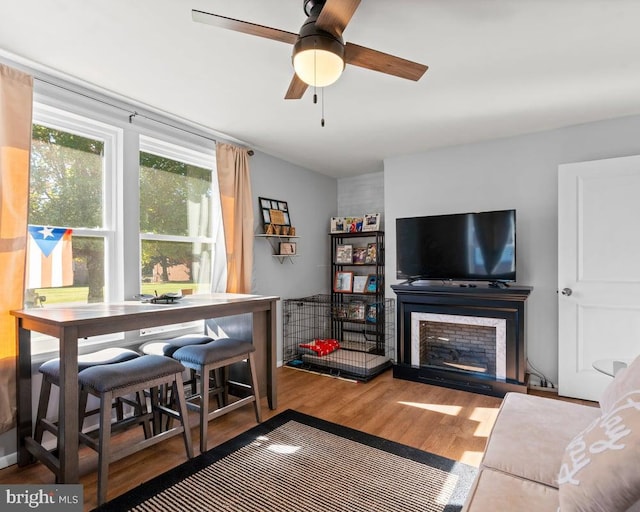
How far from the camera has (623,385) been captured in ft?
3.90

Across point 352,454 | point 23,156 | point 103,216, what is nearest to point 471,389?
point 352,454

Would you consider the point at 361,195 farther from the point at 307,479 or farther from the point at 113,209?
the point at 307,479

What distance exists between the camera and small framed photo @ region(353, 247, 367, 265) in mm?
4664

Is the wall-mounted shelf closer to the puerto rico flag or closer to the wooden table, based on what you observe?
the wooden table

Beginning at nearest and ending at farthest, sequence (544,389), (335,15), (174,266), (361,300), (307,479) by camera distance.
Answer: (335,15) → (307,479) → (174,266) → (544,389) → (361,300)

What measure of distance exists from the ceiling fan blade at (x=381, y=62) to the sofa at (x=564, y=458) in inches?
57.7

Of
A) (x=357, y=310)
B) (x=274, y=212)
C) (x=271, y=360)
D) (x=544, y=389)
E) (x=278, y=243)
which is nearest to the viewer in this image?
(x=271, y=360)

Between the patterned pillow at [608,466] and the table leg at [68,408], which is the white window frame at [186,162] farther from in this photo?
the patterned pillow at [608,466]

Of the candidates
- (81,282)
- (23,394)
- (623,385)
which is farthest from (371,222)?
(23,394)

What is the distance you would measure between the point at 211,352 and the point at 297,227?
235cm

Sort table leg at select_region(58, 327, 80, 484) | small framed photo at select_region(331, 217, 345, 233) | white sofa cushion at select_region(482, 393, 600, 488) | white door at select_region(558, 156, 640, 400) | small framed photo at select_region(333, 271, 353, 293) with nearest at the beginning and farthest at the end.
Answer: white sofa cushion at select_region(482, 393, 600, 488) < table leg at select_region(58, 327, 80, 484) < white door at select_region(558, 156, 640, 400) < small framed photo at select_region(333, 271, 353, 293) < small framed photo at select_region(331, 217, 345, 233)

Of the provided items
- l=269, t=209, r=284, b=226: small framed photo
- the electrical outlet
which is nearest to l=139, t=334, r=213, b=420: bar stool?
l=269, t=209, r=284, b=226: small framed photo

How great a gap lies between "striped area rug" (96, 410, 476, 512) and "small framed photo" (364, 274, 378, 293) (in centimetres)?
229

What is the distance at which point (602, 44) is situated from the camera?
1964 mm
